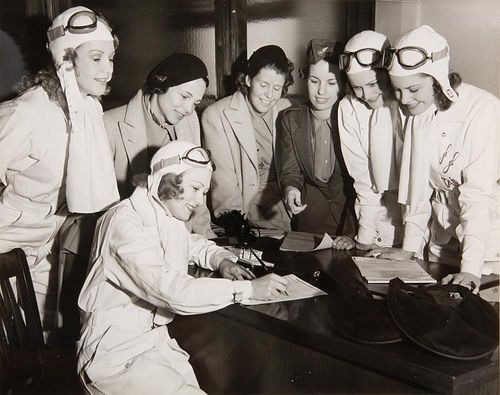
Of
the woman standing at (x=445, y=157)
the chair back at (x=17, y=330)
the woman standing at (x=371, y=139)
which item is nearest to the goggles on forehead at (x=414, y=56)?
the woman standing at (x=445, y=157)

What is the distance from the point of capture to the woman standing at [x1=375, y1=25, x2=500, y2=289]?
71.9 inches

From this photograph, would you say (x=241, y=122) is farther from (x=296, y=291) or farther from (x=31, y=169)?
(x=296, y=291)

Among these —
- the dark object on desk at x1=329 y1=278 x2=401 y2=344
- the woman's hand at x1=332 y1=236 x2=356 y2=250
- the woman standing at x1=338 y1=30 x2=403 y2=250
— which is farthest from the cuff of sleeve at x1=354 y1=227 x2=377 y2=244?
the dark object on desk at x1=329 y1=278 x2=401 y2=344

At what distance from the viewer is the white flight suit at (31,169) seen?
1784 mm

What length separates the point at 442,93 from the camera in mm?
1929

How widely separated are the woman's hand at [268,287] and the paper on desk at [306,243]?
0.45 metres

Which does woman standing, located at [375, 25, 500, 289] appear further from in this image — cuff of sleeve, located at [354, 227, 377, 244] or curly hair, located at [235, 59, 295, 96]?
curly hair, located at [235, 59, 295, 96]

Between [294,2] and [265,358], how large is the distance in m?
1.94

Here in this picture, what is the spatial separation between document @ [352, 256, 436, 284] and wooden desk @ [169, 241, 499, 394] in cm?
4

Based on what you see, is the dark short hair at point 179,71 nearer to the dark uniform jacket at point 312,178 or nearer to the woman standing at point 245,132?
the woman standing at point 245,132

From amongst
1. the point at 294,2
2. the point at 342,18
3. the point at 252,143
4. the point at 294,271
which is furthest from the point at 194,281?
the point at 342,18

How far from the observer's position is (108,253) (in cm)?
160

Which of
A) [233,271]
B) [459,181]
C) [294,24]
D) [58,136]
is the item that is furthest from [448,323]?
[294,24]

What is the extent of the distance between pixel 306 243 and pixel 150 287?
2.42 feet
